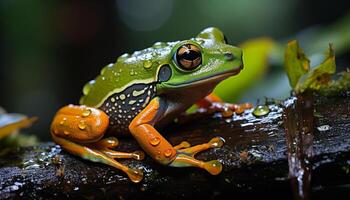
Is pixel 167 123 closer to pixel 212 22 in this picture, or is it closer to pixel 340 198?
pixel 340 198

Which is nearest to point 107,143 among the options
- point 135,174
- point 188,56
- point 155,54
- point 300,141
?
point 135,174

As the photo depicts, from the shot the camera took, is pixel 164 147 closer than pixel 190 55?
Yes

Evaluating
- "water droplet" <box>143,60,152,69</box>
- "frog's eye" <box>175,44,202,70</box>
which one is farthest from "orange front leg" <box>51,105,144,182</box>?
"frog's eye" <box>175,44,202,70</box>

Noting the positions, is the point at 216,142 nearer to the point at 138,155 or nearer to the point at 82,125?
the point at 138,155

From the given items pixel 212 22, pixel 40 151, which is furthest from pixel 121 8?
pixel 40 151

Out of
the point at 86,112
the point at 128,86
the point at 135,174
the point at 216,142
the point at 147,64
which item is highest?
the point at 147,64

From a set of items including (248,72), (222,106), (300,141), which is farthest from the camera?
(248,72)
